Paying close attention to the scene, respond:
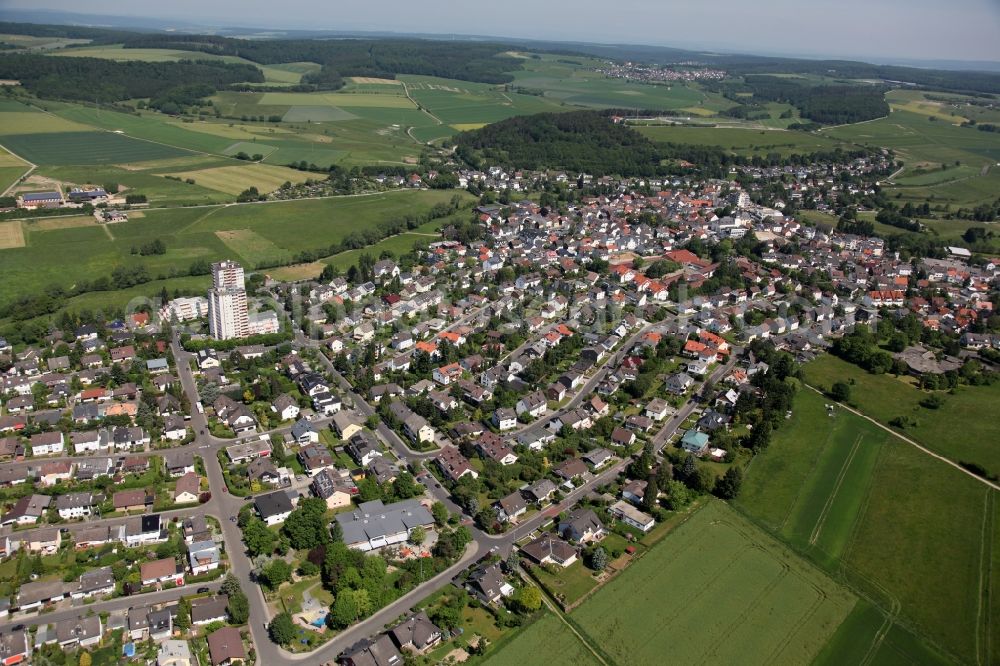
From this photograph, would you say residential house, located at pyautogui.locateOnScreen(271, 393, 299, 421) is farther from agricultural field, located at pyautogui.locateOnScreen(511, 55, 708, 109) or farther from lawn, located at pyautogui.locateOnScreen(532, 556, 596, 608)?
agricultural field, located at pyautogui.locateOnScreen(511, 55, 708, 109)

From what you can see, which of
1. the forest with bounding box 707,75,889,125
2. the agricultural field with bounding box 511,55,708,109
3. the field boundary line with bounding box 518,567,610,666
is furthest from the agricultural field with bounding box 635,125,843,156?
the field boundary line with bounding box 518,567,610,666

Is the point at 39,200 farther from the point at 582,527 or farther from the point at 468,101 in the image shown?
the point at 468,101

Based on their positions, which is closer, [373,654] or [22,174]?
[373,654]

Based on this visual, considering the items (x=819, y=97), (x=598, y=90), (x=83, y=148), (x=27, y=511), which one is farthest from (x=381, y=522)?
(x=598, y=90)

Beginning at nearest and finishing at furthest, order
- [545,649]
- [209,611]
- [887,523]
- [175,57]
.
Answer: [545,649] → [209,611] → [887,523] → [175,57]

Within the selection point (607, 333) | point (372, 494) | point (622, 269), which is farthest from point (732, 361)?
point (372, 494)
